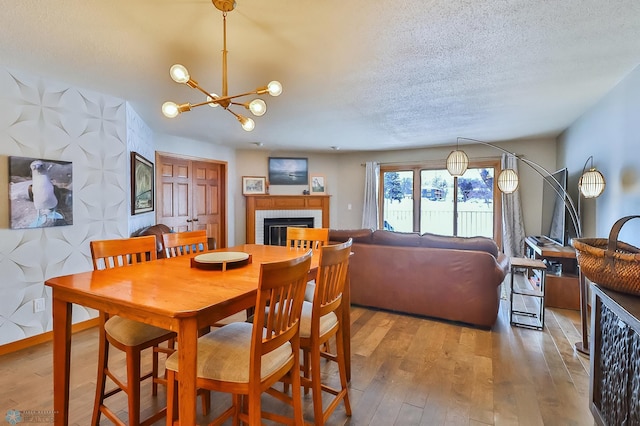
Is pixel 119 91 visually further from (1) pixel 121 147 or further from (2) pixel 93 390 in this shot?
(2) pixel 93 390

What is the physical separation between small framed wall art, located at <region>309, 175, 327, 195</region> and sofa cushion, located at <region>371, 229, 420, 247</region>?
3.49m

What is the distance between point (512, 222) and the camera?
5.50m

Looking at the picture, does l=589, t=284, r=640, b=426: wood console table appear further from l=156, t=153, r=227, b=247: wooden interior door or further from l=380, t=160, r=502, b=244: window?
l=156, t=153, r=227, b=247: wooden interior door

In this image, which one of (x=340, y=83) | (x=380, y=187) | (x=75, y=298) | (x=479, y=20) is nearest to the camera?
(x=75, y=298)

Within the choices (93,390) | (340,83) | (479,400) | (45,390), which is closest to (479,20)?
(340,83)

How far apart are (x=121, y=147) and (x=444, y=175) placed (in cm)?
537

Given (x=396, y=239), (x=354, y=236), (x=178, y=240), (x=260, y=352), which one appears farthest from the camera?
(x=354, y=236)

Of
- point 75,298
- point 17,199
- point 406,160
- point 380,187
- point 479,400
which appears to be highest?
point 406,160

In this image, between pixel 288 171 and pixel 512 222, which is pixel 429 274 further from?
pixel 288 171

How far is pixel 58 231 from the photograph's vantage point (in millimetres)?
2873

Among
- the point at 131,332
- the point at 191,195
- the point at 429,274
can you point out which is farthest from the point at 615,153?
the point at 191,195

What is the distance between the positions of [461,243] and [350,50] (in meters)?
2.07

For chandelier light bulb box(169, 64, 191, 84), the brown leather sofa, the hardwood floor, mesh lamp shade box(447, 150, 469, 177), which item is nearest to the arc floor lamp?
mesh lamp shade box(447, 150, 469, 177)

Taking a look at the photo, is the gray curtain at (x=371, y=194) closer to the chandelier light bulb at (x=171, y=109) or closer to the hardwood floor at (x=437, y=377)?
the hardwood floor at (x=437, y=377)
